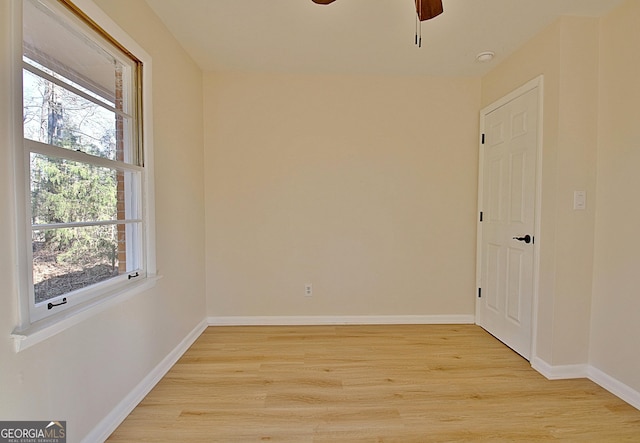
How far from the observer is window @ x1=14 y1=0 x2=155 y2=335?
4.28ft

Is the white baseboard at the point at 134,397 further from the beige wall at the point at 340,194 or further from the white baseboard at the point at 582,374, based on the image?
the white baseboard at the point at 582,374

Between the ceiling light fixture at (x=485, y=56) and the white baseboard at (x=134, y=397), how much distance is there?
3.46 m

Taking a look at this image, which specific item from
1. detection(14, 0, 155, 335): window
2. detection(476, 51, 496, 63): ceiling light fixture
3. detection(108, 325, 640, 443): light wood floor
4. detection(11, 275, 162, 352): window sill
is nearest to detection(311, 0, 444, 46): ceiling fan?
detection(14, 0, 155, 335): window

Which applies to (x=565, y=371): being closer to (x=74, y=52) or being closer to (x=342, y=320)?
(x=342, y=320)

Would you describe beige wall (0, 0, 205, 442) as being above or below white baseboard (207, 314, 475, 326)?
above

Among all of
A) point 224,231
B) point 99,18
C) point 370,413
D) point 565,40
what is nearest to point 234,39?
point 99,18

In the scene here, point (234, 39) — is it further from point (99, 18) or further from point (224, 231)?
point (224, 231)

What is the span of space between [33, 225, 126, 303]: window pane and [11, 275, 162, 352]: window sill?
11cm

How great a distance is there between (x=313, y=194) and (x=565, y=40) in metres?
2.22

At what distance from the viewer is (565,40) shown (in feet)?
7.00

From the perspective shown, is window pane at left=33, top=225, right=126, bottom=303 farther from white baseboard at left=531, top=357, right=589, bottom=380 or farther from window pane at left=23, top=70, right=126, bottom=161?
white baseboard at left=531, top=357, right=589, bottom=380

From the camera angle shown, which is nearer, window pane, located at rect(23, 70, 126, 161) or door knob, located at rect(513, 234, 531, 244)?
window pane, located at rect(23, 70, 126, 161)

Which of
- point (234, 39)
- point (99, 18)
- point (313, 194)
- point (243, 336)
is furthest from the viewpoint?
point (313, 194)

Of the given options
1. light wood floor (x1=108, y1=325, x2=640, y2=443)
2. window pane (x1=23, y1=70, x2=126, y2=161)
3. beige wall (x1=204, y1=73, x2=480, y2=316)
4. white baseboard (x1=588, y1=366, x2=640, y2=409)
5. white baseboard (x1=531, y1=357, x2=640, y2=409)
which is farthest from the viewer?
beige wall (x1=204, y1=73, x2=480, y2=316)
